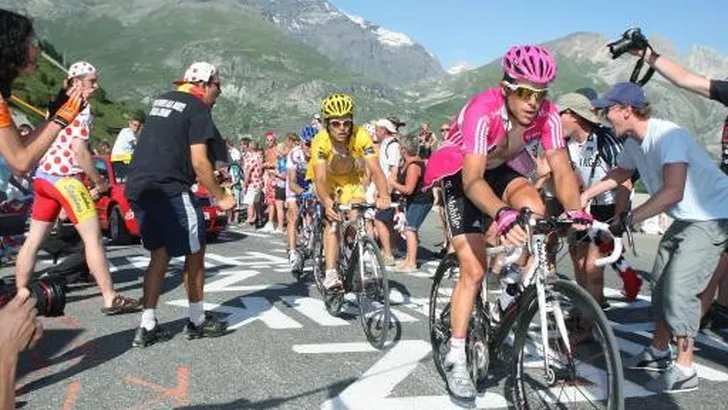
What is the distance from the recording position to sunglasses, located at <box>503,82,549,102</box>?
3.98 metres

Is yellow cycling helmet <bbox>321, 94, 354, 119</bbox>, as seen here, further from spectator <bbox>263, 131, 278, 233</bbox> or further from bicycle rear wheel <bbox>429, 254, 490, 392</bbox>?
spectator <bbox>263, 131, 278, 233</bbox>

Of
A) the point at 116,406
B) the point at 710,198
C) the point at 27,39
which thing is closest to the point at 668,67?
the point at 710,198

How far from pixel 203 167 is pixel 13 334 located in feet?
12.0

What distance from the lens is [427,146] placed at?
13.8m

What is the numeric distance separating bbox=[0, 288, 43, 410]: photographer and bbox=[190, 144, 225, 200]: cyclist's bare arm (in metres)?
3.51

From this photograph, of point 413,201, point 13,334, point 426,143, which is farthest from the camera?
Result: point 426,143

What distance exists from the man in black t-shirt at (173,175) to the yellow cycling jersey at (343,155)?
116 cm

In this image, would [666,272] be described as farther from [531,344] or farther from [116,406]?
[116,406]

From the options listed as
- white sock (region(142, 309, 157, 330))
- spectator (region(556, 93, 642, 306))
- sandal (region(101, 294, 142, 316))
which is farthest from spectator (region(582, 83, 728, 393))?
sandal (region(101, 294, 142, 316))

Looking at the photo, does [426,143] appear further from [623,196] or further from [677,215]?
[677,215]

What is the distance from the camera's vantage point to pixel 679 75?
450cm

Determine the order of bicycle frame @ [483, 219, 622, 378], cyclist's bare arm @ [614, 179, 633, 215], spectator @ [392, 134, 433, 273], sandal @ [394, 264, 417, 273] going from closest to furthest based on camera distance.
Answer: bicycle frame @ [483, 219, 622, 378], cyclist's bare arm @ [614, 179, 633, 215], sandal @ [394, 264, 417, 273], spectator @ [392, 134, 433, 273]

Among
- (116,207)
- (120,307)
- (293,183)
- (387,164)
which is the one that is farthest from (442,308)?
(116,207)

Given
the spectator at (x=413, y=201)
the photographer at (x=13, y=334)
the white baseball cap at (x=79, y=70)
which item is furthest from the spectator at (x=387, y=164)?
the photographer at (x=13, y=334)
